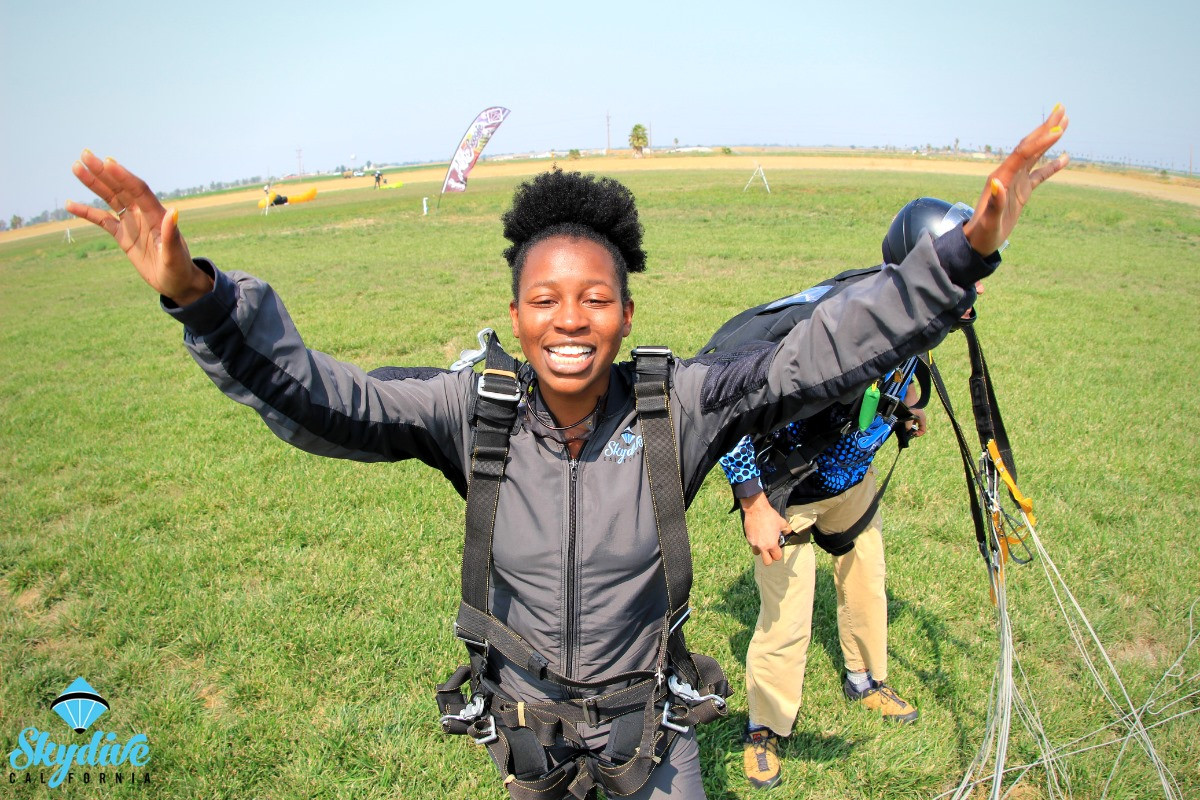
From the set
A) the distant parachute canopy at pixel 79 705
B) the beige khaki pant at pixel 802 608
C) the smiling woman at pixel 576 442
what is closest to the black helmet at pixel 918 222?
the beige khaki pant at pixel 802 608

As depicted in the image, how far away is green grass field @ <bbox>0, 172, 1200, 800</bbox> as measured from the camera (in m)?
3.54

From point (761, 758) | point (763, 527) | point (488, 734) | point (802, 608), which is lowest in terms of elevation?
point (761, 758)

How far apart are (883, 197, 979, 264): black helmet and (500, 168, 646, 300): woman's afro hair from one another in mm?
1406

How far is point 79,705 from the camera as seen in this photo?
3805 mm

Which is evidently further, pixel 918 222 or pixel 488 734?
pixel 918 222

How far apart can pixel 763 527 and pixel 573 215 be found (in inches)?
60.9

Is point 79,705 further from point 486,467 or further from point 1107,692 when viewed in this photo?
point 1107,692

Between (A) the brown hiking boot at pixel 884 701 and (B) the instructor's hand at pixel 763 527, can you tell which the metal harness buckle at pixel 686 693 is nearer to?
(B) the instructor's hand at pixel 763 527

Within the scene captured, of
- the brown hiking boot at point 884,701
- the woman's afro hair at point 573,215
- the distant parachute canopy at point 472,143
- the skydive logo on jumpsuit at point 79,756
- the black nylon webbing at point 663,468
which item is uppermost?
the distant parachute canopy at point 472,143

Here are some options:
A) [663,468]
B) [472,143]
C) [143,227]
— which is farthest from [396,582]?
[472,143]

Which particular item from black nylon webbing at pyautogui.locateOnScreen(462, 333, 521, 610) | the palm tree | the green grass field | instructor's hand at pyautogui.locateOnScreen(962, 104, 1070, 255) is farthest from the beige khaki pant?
the palm tree

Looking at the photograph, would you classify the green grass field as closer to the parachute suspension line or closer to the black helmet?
the parachute suspension line

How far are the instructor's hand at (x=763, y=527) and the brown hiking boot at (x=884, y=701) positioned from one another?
141cm

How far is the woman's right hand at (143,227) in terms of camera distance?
1.54 meters
